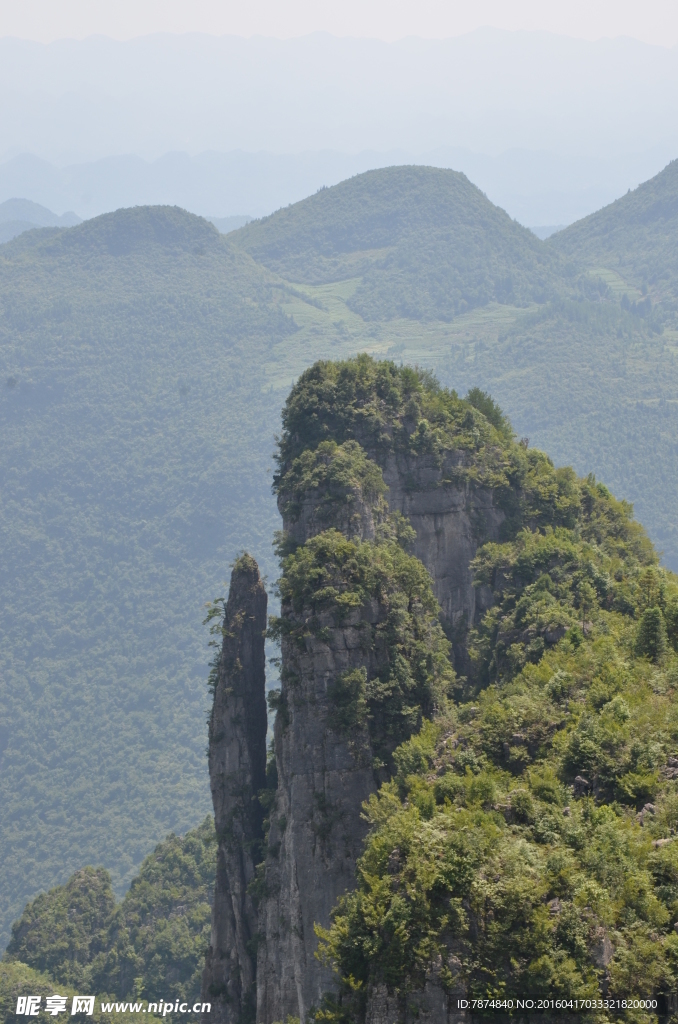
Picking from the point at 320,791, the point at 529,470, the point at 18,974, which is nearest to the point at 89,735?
the point at 18,974

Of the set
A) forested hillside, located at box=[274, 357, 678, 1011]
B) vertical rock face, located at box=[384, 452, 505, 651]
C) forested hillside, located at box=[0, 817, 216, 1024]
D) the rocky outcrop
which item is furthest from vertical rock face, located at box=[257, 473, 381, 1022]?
forested hillside, located at box=[0, 817, 216, 1024]

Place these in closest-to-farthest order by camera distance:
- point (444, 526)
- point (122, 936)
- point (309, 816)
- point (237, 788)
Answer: point (309, 816) → point (237, 788) → point (444, 526) → point (122, 936)

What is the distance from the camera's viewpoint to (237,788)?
57.3 m

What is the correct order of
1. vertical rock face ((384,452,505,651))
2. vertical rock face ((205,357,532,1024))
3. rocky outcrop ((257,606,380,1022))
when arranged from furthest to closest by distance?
vertical rock face ((384,452,505,651))
vertical rock face ((205,357,532,1024))
rocky outcrop ((257,606,380,1022))

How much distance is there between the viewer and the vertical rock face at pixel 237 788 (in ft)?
180

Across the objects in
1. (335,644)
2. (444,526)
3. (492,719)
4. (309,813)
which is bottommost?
(309,813)

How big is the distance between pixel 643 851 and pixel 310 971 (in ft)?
57.1

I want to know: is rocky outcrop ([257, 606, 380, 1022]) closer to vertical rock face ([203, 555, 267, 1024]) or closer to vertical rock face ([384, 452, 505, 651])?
vertical rock face ([203, 555, 267, 1024])

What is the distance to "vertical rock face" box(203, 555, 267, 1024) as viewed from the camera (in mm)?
54969

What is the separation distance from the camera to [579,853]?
30.8 metres

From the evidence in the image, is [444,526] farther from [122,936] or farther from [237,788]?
[122,936]

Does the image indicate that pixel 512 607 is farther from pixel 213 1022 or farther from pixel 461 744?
pixel 213 1022

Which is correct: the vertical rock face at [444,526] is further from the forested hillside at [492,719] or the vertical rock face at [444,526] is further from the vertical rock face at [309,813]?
the vertical rock face at [309,813]

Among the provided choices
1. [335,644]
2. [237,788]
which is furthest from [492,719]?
[237,788]
